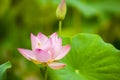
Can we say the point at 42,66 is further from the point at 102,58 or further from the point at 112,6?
the point at 112,6

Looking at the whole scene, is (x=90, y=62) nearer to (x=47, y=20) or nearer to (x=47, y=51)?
(x=47, y=51)

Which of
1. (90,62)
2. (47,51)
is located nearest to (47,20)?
(90,62)

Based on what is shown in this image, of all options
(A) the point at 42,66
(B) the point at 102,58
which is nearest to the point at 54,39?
(A) the point at 42,66

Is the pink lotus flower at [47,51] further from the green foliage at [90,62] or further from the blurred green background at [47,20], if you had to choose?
the blurred green background at [47,20]

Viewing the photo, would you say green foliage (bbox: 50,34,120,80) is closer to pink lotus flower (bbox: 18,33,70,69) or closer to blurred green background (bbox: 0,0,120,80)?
pink lotus flower (bbox: 18,33,70,69)

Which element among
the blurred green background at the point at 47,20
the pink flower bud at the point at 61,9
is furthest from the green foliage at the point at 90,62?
the blurred green background at the point at 47,20

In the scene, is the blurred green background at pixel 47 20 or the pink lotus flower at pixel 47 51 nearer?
the pink lotus flower at pixel 47 51
